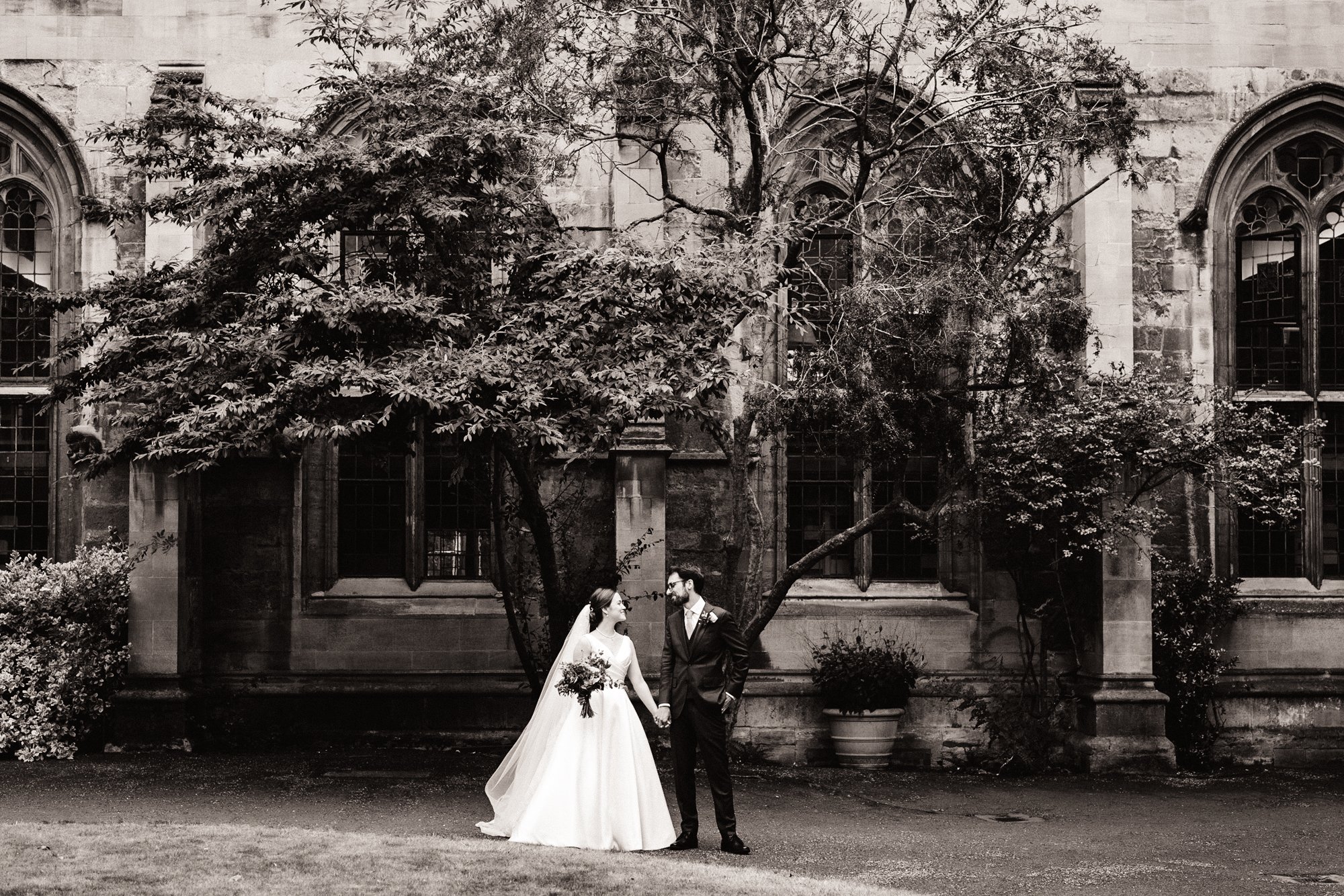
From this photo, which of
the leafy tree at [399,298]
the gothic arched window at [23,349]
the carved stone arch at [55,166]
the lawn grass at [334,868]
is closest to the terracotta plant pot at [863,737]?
the leafy tree at [399,298]

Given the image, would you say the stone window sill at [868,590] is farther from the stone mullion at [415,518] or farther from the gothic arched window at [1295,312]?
the stone mullion at [415,518]

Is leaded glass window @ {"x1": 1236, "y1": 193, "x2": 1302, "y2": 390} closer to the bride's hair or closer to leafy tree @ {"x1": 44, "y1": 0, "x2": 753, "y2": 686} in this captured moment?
leafy tree @ {"x1": 44, "y1": 0, "x2": 753, "y2": 686}

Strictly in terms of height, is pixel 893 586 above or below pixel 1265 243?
below

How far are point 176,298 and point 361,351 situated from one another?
2.03 m

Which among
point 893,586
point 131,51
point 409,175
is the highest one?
point 131,51

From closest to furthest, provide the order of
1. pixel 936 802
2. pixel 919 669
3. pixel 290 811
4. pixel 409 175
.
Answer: pixel 290 811, pixel 409 175, pixel 936 802, pixel 919 669

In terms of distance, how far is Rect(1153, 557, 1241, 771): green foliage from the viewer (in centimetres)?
1538

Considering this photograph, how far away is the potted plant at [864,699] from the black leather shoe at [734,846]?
18.6ft

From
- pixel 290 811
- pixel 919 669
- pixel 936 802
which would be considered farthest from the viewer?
pixel 919 669

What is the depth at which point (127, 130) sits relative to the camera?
12.5 metres

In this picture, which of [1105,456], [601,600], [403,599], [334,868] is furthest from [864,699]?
[334,868]

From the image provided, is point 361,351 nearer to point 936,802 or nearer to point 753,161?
point 753,161

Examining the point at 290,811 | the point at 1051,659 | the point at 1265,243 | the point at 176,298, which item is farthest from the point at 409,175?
the point at 1265,243

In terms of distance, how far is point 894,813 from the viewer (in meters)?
11.9
